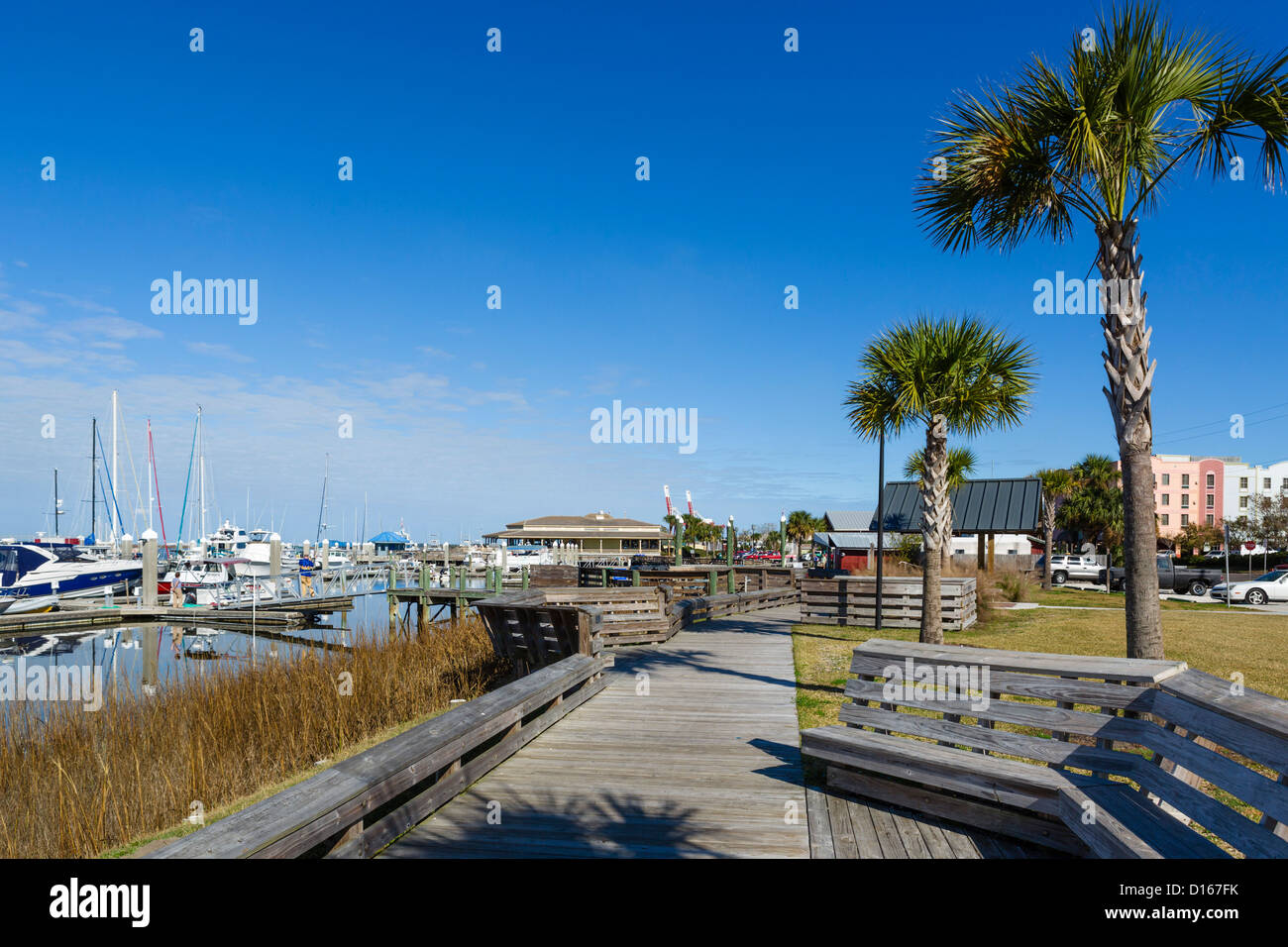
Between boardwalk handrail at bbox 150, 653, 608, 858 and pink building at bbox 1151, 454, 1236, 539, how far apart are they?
110852 mm

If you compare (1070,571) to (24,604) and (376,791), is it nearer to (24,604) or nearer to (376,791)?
(376,791)

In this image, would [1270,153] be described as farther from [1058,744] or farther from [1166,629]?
[1166,629]

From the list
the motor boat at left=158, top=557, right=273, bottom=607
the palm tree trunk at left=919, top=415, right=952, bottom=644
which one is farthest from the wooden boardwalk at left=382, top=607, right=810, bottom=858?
the motor boat at left=158, top=557, right=273, bottom=607

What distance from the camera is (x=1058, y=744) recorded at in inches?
198

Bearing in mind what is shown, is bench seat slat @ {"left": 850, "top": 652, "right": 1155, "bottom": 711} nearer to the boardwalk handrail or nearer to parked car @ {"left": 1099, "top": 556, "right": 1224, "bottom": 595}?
the boardwalk handrail

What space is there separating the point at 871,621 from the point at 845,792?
1407 centimetres

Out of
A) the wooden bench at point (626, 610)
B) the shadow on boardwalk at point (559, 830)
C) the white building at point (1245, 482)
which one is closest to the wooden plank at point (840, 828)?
the shadow on boardwalk at point (559, 830)

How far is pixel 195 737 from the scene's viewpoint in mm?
8492

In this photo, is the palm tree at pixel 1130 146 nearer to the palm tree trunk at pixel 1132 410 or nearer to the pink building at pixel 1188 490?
the palm tree trunk at pixel 1132 410

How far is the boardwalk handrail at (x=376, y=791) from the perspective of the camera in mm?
3598

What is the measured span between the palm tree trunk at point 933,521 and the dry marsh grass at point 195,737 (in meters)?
7.18

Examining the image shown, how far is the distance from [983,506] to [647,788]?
117 feet
